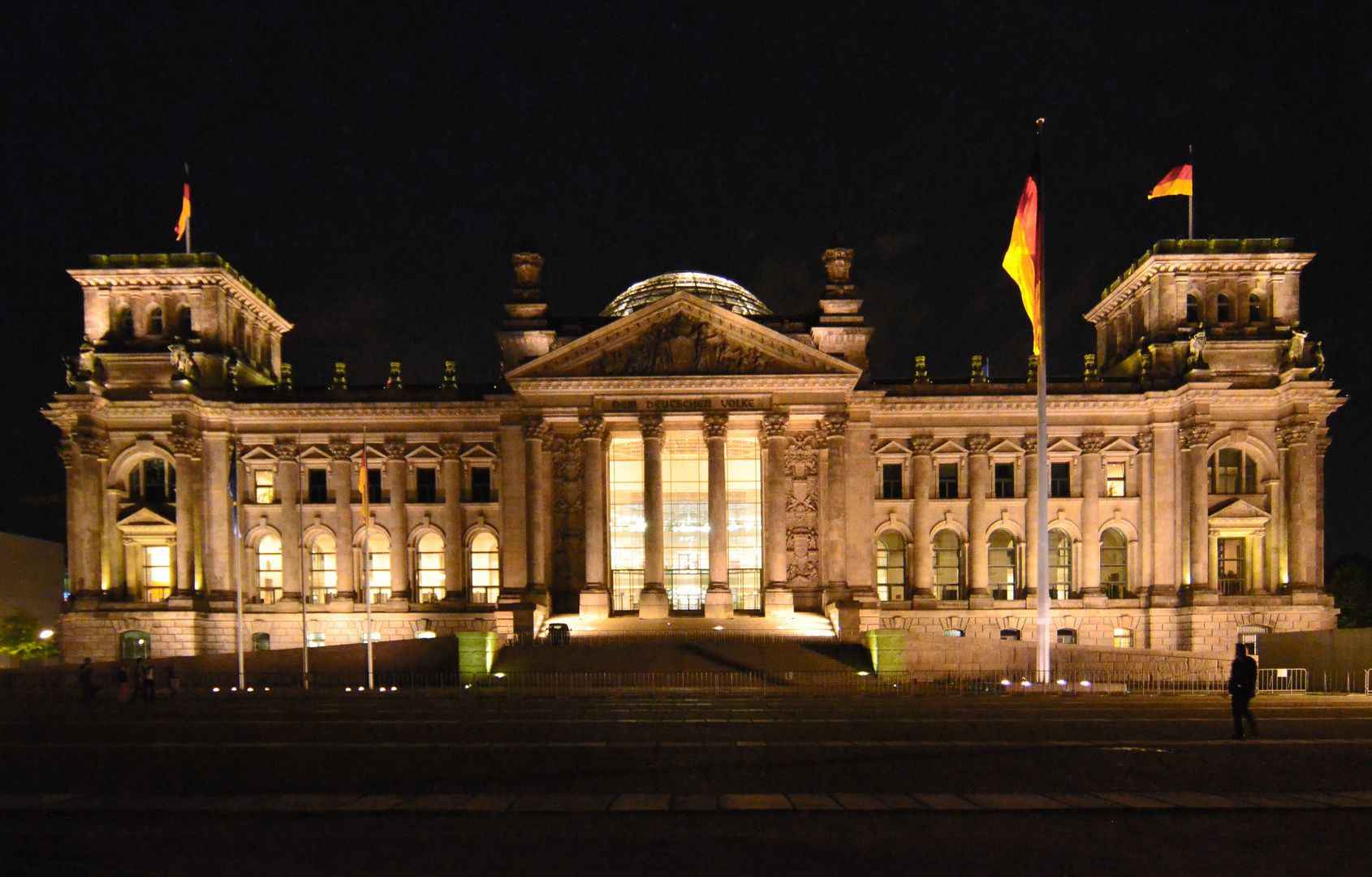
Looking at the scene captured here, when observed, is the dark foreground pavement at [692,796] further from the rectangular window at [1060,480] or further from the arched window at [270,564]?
the arched window at [270,564]

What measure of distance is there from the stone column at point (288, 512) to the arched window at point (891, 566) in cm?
3521

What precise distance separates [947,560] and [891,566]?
347 cm

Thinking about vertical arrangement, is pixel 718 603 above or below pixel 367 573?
below

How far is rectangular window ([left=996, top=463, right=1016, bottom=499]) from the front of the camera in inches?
2413

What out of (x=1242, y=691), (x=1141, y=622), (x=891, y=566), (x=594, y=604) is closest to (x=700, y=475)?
(x=594, y=604)

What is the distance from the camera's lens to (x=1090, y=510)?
197 ft

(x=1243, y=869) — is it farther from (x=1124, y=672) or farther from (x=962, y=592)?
(x=962, y=592)

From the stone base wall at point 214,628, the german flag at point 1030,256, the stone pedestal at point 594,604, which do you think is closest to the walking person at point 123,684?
the stone base wall at point 214,628

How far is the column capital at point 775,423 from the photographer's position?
54.6m

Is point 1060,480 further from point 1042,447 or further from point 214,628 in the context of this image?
point 214,628

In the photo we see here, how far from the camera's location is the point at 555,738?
22.0 m

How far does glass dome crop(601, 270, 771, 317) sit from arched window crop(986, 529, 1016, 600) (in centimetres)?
2069

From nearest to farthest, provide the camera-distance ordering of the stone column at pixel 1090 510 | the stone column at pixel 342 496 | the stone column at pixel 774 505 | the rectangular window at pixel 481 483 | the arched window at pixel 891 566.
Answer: the stone column at pixel 774 505 < the stone column at pixel 1090 510 < the stone column at pixel 342 496 < the arched window at pixel 891 566 < the rectangular window at pixel 481 483

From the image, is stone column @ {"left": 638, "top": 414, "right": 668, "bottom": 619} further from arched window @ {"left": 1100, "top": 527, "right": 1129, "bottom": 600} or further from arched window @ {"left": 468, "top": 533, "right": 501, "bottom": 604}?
arched window @ {"left": 1100, "top": 527, "right": 1129, "bottom": 600}
